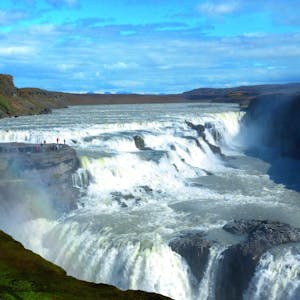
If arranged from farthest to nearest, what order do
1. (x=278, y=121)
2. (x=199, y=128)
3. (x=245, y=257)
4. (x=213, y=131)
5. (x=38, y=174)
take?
(x=278, y=121) < (x=213, y=131) < (x=199, y=128) < (x=38, y=174) < (x=245, y=257)

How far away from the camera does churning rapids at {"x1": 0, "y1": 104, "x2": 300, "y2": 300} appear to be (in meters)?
19.5

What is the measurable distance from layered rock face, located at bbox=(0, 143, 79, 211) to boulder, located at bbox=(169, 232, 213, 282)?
8.48 meters

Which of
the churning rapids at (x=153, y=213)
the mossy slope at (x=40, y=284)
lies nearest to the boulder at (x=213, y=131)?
the churning rapids at (x=153, y=213)

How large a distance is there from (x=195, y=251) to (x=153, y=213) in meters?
5.92

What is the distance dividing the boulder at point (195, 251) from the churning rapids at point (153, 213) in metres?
0.22

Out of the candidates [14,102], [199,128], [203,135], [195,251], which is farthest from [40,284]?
[14,102]

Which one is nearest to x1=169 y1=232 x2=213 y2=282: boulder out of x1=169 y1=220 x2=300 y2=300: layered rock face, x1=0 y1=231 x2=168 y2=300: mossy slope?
x1=169 y1=220 x2=300 y2=300: layered rock face

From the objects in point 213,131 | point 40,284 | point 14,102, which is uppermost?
point 14,102

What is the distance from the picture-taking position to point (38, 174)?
26.6 meters

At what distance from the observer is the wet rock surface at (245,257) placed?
18.6 meters

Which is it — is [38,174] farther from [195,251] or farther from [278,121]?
[278,121]

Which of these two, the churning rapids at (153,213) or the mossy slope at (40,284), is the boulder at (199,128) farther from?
the mossy slope at (40,284)

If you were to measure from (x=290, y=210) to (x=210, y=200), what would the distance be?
15.5ft

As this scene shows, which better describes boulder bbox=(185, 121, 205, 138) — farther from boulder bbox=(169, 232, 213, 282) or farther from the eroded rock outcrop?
boulder bbox=(169, 232, 213, 282)
